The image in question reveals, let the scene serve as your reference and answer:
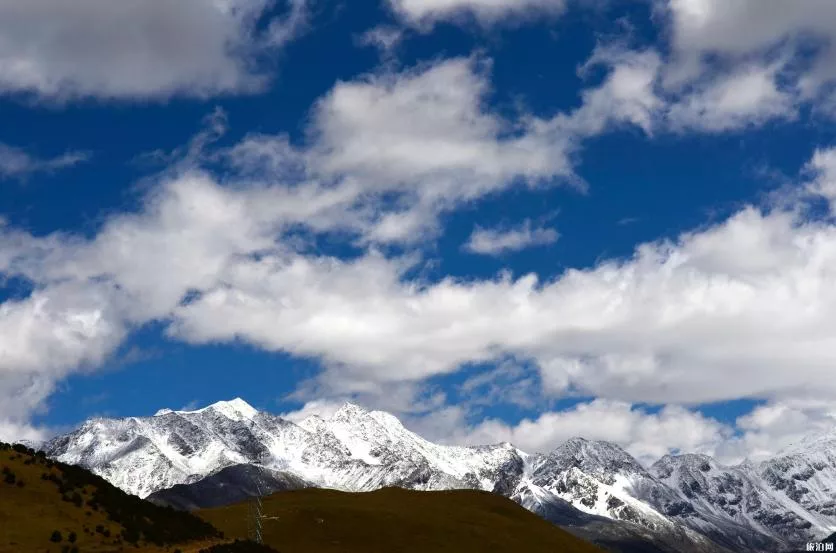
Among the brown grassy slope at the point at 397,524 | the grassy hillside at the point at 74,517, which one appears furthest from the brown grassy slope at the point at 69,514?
the brown grassy slope at the point at 397,524

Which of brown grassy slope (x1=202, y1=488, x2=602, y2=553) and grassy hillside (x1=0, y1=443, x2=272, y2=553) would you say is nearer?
grassy hillside (x1=0, y1=443, x2=272, y2=553)

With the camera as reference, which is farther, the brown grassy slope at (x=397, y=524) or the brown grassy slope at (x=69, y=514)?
the brown grassy slope at (x=397, y=524)

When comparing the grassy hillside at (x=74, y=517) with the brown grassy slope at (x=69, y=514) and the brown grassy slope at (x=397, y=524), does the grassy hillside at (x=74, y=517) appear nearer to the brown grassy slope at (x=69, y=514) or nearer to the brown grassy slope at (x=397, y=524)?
the brown grassy slope at (x=69, y=514)

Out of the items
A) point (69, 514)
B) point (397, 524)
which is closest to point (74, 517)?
point (69, 514)

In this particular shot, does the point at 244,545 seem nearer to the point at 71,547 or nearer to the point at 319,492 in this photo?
the point at 71,547

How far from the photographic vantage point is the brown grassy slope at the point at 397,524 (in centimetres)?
10644

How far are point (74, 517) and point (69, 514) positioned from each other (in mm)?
437

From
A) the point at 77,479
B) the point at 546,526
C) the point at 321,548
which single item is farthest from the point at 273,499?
the point at 77,479

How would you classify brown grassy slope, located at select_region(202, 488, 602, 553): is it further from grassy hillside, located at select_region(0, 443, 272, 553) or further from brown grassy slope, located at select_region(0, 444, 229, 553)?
grassy hillside, located at select_region(0, 443, 272, 553)

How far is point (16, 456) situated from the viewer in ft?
231

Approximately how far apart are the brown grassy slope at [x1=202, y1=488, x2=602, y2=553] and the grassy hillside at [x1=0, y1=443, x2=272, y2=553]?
33.6 m

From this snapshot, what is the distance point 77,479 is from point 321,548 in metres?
39.1

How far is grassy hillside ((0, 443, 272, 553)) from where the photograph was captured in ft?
192

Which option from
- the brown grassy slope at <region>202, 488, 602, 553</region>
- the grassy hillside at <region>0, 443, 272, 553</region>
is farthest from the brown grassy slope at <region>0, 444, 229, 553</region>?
the brown grassy slope at <region>202, 488, 602, 553</region>
